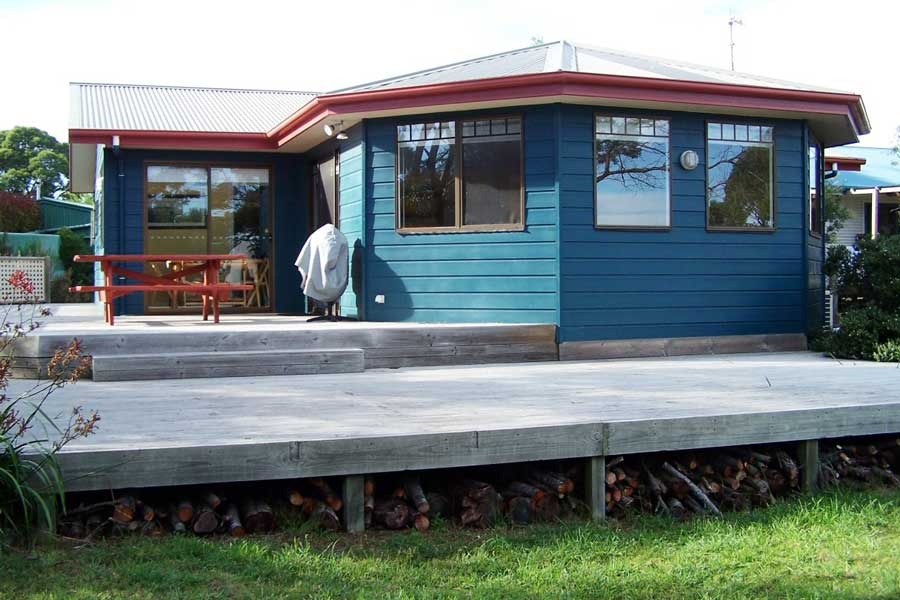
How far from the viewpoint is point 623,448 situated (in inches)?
167

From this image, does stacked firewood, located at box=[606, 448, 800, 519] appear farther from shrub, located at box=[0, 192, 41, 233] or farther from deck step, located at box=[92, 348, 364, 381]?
shrub, located at box=[0, 192, 41, 233]

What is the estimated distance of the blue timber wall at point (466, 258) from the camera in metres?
8.12

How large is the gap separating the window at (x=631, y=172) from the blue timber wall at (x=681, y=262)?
97 mm

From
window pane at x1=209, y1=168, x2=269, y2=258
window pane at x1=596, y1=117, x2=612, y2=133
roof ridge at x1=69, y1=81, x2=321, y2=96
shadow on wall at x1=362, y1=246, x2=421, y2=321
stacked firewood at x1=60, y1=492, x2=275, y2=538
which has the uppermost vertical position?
roof ridge at x1=69, y1=81, x2=321, y2=96

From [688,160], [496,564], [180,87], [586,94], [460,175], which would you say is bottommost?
[496,564]

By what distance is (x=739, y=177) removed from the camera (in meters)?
8.82

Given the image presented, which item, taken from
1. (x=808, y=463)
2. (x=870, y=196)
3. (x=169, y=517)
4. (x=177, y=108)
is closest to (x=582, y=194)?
(x=808, y=463)

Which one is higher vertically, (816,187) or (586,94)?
(586,94)

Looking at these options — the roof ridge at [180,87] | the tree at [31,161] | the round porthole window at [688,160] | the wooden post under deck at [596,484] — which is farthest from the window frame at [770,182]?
the tree at [31,161]

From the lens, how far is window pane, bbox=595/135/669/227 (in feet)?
27.1

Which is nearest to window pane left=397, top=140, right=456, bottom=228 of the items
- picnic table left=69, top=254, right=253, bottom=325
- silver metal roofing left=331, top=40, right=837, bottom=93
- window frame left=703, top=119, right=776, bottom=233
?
silver metal roofing left=331, top=40, right=837, bottom=93

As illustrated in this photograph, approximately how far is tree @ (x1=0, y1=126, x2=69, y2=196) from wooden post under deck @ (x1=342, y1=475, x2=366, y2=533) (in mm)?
39215

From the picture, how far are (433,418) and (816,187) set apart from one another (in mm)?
7653

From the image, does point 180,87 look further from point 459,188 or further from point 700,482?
point 700,482
